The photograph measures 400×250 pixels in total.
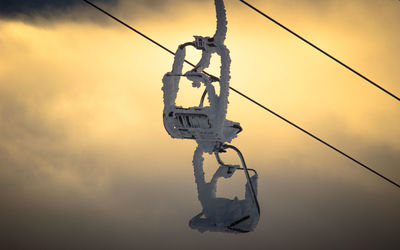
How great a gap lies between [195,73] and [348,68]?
10.9 feet

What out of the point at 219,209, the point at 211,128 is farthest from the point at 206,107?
the point at 219,209

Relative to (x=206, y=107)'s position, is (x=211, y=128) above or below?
below

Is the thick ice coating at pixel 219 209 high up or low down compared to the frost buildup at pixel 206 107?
down

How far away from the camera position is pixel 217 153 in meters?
14.8

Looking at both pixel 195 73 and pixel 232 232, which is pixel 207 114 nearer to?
pixel 195 73

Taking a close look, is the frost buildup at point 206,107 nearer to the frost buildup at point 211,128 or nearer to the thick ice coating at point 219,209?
the frost buildup at point 211,128

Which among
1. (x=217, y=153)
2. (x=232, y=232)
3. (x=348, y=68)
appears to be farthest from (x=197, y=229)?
(x=348, y=68)

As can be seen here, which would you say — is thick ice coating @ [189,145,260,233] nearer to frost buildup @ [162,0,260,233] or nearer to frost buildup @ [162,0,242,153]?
frost buildup @ [162,0,260,233]

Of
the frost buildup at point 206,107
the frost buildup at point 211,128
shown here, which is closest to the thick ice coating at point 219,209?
the frost buildup at point 211,128

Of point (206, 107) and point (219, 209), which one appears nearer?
point (206, 107)

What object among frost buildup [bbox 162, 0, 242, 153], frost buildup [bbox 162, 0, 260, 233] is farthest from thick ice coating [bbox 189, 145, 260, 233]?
frost buildup [bbox 162, 0, 242, 153]

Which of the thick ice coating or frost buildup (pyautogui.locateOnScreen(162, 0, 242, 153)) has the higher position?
frost buildup (pyautogui.locateOnScreen(162, 0, 242, 153))

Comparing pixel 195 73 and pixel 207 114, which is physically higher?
pixel 195 73

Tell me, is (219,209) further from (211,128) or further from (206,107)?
(206,107)
